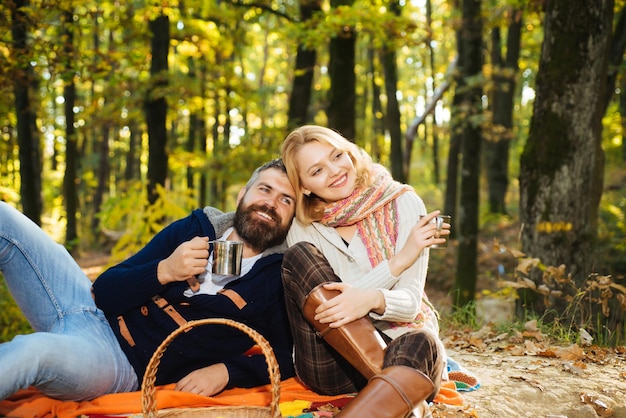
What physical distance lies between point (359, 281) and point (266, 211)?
73 centimetres

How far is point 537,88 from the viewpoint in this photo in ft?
17.8

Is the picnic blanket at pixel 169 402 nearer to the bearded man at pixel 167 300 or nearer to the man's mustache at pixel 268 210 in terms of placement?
the bearded man at pixel 167 300

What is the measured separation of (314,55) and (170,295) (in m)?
8.29

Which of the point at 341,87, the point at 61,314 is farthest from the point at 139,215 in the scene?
the point at 61,314

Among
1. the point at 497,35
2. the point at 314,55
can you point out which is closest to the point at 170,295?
the point at 314,55

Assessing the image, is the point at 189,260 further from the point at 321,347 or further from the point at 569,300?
the point at 569,300

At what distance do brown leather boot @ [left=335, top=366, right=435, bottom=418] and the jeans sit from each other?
50.9 inches

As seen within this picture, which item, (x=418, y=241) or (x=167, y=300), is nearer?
(x=418, y=241)

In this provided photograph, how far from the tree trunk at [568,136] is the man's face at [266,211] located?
300cm

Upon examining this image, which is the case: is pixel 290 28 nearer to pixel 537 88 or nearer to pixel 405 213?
pixel 537 88

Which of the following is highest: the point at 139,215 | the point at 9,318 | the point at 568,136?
the point at 568,136

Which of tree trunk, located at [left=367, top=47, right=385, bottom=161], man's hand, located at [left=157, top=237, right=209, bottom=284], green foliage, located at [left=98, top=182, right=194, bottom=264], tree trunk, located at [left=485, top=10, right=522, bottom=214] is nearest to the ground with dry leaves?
man's hand, located at [left=157, top=237, right=209, bottom=284]

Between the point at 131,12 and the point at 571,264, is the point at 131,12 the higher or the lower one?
the higher one

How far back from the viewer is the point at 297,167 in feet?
11.1
